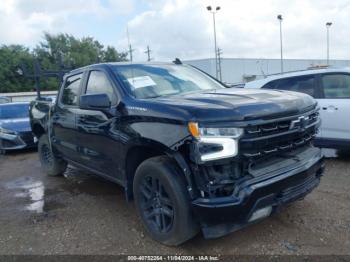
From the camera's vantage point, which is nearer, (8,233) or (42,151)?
(8,233)

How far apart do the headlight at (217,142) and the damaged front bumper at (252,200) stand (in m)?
0.32

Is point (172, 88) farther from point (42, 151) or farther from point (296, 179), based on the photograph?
point (42, 151)

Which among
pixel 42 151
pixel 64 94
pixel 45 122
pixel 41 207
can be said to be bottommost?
pixel 41 207

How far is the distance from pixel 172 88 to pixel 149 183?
1234 mm

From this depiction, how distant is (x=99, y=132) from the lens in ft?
13.6

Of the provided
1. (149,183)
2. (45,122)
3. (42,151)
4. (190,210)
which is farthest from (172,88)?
(42,151)

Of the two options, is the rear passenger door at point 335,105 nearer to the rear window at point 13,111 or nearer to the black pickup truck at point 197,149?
the black pickup truck at point 197,149

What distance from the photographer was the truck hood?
2.90 metres

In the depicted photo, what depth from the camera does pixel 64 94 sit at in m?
5.45

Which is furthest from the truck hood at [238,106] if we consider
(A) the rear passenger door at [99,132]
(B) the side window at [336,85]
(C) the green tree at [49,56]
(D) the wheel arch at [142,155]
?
(C) the green tree at [49,56]

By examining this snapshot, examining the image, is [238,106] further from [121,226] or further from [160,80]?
[121,226]

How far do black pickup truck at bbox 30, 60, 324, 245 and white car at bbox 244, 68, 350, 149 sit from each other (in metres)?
2.44

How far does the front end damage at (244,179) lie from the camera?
286cm

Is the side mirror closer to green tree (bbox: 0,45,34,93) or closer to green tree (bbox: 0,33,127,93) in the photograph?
green tree (bbox: 0,33,127,93)
